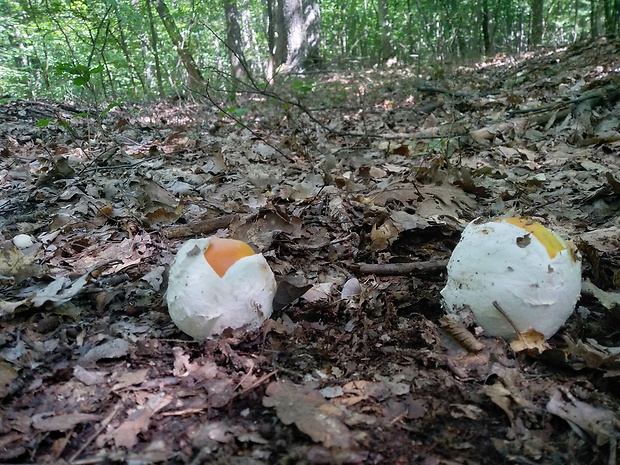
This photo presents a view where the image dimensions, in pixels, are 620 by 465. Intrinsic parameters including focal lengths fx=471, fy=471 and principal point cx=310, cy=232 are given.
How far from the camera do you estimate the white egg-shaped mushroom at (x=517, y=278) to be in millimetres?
2037

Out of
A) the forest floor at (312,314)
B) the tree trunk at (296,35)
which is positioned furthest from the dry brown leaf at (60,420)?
the tree trunk at (296,35)

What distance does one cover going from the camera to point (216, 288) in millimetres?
2111

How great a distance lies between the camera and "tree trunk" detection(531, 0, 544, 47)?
1254cm

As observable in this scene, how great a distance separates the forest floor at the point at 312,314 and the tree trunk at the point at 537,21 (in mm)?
8329

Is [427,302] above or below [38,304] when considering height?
below

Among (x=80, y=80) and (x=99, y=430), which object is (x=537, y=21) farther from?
(x=99, y=430)

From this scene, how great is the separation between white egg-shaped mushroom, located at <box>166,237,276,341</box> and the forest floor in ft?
0.31

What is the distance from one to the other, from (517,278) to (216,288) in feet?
4.34

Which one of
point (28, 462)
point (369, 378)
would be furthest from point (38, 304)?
point (369, 378)

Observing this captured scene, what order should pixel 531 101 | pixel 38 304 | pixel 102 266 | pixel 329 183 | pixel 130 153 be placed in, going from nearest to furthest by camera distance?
1. pixel 38 304
2. pixel 102 266
3. pixel 329 183
4. pixel 130 153
5. pixel 531 101

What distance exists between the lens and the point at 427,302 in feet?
8.41

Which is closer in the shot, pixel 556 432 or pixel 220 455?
pixel 220 455

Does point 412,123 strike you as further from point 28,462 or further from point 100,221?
point 28,462

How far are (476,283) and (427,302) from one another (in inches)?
18.1
